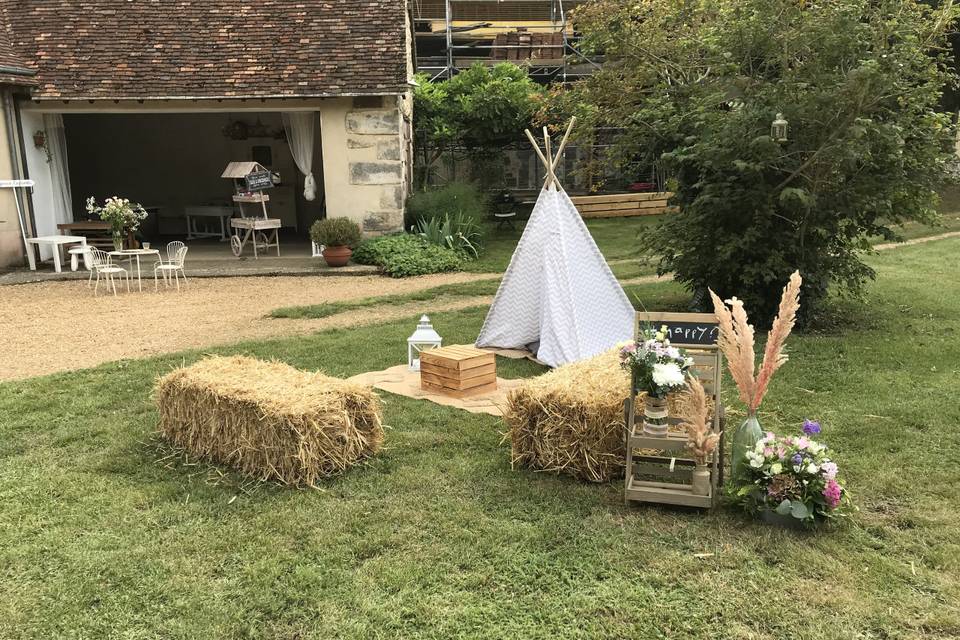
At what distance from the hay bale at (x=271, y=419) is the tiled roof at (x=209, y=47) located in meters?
8.65

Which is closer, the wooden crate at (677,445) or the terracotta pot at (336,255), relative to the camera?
the wooden crate at (677,445)

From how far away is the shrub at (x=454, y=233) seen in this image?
12992 mm

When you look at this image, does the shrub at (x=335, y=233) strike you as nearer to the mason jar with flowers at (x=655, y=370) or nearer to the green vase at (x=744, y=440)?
Answer: the mason jar with flowers at (x=655, y=370)

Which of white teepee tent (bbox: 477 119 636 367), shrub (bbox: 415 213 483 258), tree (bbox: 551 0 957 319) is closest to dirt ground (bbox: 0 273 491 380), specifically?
shrub (bbox: 415 213 483 258)

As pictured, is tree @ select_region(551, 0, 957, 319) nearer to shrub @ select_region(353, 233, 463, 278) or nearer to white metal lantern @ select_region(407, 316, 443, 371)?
white metal lantern @ select_region(407, 316, 443, 371)

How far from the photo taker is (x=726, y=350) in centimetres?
373

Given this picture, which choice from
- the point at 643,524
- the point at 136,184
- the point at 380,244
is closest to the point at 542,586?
the point at 643,524

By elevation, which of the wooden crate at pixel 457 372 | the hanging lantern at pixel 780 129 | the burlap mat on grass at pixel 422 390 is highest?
the hanging lantern at pixel 780 129

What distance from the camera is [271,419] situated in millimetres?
4152

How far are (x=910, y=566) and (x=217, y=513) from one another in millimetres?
3377

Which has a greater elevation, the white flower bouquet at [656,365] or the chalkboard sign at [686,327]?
the chalkboard sign at [686,327]

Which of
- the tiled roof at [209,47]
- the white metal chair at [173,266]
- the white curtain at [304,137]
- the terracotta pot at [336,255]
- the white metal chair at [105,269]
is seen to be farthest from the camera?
the white curtain at [304,137]

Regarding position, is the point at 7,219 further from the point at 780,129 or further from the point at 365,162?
the point at 780,129

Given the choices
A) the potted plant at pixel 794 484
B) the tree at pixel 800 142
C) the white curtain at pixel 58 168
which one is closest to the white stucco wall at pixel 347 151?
the white curtain at pixel 58 168
